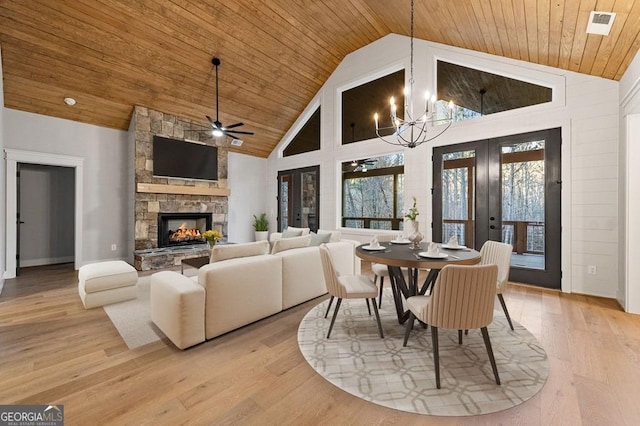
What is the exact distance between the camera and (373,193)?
24.8ft

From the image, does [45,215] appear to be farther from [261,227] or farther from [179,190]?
[261,227]

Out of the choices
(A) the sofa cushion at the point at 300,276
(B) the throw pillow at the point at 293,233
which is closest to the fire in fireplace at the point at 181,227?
(B) the throw pillow at the point at 293,233

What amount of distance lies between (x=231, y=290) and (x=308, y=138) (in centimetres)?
566

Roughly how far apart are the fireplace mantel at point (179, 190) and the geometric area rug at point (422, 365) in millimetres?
4428

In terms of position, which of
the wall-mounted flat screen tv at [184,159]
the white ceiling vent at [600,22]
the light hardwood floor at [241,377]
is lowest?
the light hardwood floor at [241,377]

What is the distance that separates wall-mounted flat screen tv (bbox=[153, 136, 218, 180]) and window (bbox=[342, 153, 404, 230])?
325 centimetres

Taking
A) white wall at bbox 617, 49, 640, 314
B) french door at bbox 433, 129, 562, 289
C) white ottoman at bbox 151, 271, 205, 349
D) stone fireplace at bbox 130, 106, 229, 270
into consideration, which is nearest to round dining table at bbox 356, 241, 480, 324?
white ottoman at bbox 151, 271, 205, 349

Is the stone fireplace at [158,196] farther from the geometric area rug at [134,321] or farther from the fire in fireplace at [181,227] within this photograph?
the geometric area rug at [134,321]

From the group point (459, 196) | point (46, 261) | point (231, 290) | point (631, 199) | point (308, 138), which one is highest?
point (308, 138)

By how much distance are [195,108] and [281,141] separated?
2558mm

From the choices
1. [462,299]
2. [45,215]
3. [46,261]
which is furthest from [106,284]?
[45,215]

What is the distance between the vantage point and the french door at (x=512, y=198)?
3967 millimetres

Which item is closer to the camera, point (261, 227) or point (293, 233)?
point (293, 233)

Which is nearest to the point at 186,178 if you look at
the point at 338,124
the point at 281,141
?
the point at 281,141
